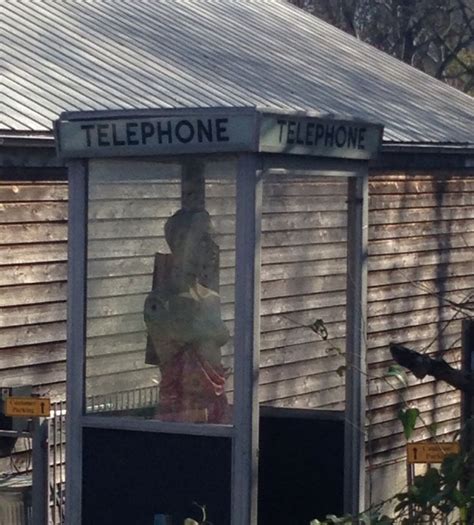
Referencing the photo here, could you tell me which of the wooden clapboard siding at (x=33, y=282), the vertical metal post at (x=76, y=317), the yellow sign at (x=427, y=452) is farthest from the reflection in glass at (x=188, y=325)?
the wooden clapboard siding at (x=33, y=282)

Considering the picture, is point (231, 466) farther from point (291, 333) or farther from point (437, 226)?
point (437, 226)

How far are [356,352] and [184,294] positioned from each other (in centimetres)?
97

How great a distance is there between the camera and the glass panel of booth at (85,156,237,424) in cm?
589

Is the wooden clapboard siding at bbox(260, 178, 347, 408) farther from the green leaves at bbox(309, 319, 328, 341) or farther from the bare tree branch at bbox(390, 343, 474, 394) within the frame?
the bare tree branch at bbox(390, 343, 474, 394)

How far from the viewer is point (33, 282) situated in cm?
994

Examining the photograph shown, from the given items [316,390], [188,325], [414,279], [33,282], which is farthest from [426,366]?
[414,279]

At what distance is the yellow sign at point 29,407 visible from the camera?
24.2 feet

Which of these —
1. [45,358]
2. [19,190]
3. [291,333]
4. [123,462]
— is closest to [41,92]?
[19,190]

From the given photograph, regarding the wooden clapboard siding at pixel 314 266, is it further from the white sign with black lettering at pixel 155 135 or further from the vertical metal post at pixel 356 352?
the white sign with black lettering at pixel 155 135

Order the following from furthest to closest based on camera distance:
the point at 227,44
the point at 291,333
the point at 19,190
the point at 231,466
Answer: the point at 227,44 < the point at 19,190 < the point at 291,333 < the point at 231,466

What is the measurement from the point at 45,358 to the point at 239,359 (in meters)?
4.55

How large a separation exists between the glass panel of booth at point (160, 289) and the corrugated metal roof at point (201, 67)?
3199 mm

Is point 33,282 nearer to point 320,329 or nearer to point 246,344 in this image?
point 320,329

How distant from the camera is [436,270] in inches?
564
